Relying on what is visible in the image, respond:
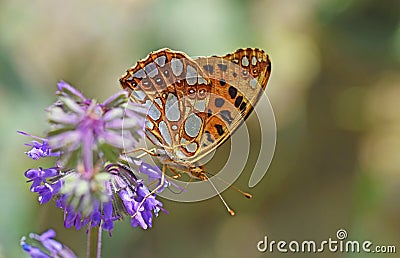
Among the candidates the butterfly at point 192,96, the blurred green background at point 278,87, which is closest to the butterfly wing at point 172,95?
the butterfly at point 192,96

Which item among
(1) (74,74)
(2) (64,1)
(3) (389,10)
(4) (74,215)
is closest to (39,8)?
(2) (64,1)

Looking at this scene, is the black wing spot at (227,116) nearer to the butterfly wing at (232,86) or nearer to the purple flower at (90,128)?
the butterfly wing at (232,86)

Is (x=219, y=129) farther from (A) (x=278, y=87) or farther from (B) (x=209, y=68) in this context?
(A) (x=278, y=87)

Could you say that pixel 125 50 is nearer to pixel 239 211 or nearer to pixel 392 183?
pixel 239 211

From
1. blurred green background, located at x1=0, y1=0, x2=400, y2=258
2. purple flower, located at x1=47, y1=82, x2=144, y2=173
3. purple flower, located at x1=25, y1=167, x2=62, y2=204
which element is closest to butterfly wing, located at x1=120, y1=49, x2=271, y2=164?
purple flower, located at x1=25, y1=167, x2=62, y2=204

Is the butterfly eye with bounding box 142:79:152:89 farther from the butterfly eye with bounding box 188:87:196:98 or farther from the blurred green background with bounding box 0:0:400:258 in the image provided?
the blurred green background with bounding box 0:0:400:258

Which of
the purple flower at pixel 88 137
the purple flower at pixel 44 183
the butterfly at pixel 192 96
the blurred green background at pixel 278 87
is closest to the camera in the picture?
the purple flower at pixel 88 137

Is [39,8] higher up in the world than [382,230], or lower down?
higher up
